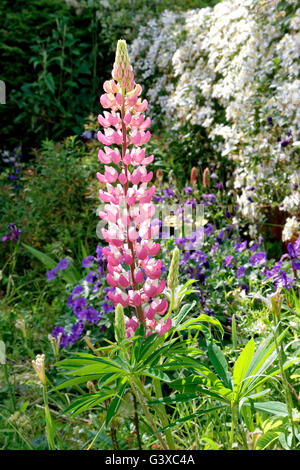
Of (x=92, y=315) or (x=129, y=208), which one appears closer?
(x=129, y=208)

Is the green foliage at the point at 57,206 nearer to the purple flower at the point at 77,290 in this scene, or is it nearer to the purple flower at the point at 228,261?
the purple flower at the point at 77,290

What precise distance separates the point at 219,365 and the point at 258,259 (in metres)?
1.58

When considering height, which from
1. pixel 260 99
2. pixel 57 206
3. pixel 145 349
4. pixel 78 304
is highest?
pixel 260 99

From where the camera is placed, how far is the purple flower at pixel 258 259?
2.85m

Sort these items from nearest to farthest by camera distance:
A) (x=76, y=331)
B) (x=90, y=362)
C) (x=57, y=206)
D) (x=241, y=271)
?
(x=90, y=362)
(x=241, y=271)
(x=76, y=331)
(x=57, y=206)

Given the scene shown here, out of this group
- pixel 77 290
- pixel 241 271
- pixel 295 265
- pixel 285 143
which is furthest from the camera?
pixel 285 143

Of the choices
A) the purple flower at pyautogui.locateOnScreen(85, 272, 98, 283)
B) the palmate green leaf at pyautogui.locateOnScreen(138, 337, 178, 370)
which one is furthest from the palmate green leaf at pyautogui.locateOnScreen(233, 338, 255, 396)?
the purple flower at pyautogui.locateOnScreen(85, 272, 98, 283)

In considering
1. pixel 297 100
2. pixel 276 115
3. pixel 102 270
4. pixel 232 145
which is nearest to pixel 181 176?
pixel 232 145

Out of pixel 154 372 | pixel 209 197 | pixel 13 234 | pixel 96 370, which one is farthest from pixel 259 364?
pixel 13 234

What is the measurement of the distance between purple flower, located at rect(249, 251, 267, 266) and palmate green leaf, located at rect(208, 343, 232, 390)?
1.48 meters

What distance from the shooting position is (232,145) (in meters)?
4.28

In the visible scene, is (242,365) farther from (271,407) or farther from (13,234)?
(13,234)

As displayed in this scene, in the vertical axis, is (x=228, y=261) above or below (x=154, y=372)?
above

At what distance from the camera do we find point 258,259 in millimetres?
2889
